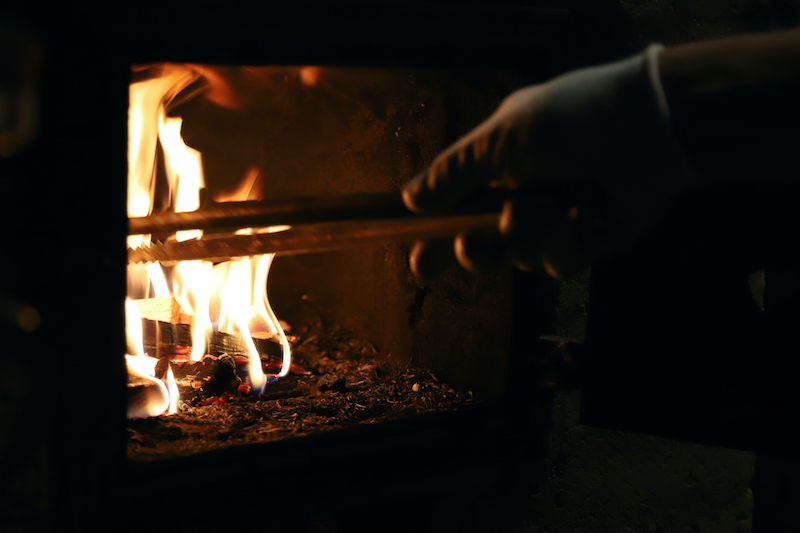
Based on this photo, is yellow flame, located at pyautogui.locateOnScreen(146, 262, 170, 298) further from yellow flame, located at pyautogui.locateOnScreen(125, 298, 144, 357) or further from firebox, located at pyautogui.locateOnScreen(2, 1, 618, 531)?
yellow flame, located at pyautogui.locateOnScreen(125, 298, 144, 357)

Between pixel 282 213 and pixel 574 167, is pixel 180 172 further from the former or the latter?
pixel 574 167

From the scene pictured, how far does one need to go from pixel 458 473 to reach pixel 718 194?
70 cm

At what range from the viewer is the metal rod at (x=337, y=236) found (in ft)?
2.75

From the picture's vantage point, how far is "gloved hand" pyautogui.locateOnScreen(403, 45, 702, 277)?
0.76m

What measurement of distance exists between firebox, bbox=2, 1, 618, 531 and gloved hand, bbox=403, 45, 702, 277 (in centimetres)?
24

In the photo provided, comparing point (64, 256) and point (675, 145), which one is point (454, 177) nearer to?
point (675, 145)

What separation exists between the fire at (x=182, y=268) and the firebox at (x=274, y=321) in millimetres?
28

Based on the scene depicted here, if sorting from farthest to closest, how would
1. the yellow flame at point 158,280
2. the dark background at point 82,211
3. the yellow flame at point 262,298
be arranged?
1. the yellow flame at point 262,298
2. the yellow flame at point 158,280
3. the dark background at point 82,211

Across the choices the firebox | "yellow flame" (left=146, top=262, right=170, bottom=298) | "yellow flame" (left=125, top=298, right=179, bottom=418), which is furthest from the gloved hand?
"yellow flame" (left=146, top=262, right=170, bottom=298)

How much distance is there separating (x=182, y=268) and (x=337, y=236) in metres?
0.80

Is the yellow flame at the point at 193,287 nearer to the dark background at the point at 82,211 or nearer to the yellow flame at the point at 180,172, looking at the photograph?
the yellow flame at the point at 180,172

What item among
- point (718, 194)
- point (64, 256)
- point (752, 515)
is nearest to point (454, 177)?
point (718, 194)

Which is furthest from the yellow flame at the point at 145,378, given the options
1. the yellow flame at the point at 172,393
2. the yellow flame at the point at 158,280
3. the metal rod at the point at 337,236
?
the metal rod at the point at 337,236

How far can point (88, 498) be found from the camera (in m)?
0.81
